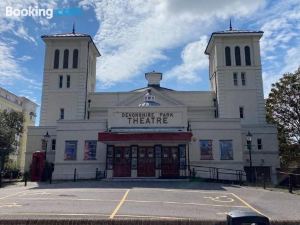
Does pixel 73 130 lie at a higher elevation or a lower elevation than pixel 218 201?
higher

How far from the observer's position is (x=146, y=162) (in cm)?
2922

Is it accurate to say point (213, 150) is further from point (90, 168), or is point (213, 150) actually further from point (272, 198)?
point (272, 198)

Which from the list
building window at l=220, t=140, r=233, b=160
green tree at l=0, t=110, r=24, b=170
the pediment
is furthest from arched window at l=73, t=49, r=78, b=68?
building window at l=220, t=140, r=233, b=160

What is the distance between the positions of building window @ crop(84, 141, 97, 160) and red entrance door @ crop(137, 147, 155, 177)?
175 inches

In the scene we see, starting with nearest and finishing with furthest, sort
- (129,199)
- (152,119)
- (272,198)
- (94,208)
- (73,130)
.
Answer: (94,208), (129,199), (272,198), (152,119), (73,130)

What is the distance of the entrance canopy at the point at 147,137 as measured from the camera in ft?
90.2

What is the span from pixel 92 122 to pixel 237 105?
1725 cm

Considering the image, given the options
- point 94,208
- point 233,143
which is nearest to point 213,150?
point 233,143

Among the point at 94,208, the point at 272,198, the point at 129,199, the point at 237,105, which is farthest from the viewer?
the point at 237,105

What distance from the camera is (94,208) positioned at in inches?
494

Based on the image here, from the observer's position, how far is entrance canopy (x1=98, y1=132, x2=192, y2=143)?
27.5 meters

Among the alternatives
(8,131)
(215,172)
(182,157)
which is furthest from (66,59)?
(215,172)

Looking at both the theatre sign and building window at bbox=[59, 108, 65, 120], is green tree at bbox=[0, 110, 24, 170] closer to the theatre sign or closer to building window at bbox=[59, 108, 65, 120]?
building window at bbox=[59, 108, 65, 120]

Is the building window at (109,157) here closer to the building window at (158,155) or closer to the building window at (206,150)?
the building window at (158,155)
